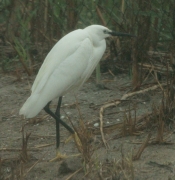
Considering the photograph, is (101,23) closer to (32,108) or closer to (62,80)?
(62,80)

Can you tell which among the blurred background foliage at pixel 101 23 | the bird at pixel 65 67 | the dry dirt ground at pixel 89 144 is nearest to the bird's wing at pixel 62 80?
the bird at pixel 65 67

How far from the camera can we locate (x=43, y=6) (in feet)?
19.9

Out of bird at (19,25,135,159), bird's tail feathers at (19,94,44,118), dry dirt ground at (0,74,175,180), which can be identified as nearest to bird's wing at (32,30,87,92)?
bird at (19,25,135,159)

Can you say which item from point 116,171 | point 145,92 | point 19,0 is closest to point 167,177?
point 116,171

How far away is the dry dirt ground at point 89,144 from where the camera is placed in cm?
331

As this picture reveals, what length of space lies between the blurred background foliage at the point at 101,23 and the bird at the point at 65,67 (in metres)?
0.71

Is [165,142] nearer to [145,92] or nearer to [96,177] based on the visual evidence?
[96,177]

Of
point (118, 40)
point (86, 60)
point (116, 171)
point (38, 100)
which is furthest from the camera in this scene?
point (118, 40)

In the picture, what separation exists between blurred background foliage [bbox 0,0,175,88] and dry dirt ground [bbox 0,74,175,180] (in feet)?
0.78

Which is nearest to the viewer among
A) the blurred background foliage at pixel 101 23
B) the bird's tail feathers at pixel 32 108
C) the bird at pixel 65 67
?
the bird's tail feathers at pixel 32 108

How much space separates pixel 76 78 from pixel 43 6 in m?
2.26

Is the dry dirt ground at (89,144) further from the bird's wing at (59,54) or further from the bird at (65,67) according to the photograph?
the bird's wing at (59,54)

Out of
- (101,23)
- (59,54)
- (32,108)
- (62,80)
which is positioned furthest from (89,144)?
(101,23)

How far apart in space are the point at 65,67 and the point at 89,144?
0.70 m
